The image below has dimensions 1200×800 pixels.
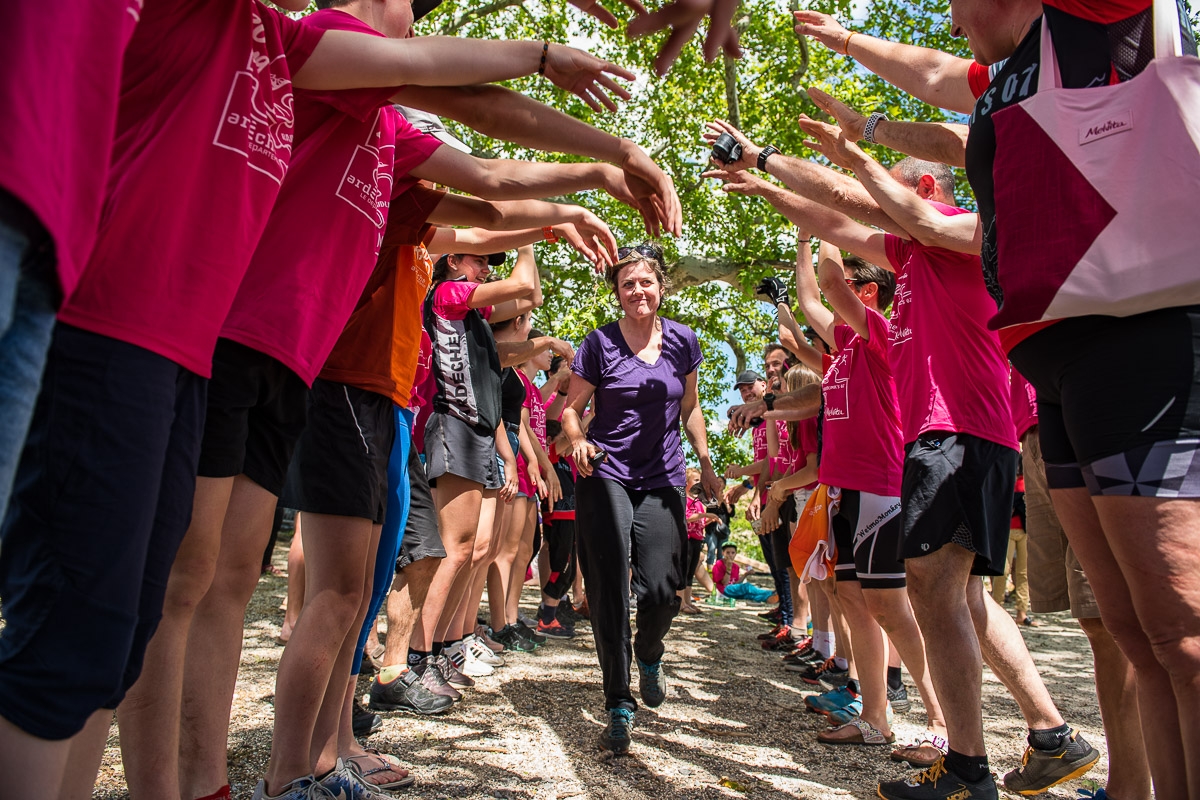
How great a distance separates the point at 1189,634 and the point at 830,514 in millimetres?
2854

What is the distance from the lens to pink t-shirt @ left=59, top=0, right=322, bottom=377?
137 centimetres

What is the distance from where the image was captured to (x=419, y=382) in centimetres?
453

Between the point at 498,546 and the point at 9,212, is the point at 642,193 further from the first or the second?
the point at 498,546

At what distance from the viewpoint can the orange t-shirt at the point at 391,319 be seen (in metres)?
2.68

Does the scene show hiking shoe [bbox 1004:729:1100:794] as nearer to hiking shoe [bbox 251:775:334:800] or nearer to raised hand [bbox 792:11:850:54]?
hiking shoe [bbox 251:775:334:800]

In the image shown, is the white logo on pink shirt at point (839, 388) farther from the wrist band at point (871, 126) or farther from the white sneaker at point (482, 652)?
the white sneaker at point (482, 652)

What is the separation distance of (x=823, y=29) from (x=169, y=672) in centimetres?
322

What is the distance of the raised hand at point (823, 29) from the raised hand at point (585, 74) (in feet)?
5.46

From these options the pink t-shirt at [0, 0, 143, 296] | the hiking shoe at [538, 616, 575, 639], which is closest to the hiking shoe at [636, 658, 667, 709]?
the hiking shoe at [538, 616, 575, 639]

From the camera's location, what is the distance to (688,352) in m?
4.72

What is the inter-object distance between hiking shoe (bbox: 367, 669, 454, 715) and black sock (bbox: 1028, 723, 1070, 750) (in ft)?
8.35

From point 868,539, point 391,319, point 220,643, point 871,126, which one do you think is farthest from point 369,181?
point 868,539

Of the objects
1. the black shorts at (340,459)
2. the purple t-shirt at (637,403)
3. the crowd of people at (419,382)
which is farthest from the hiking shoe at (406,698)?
the black shorts at (340,459)

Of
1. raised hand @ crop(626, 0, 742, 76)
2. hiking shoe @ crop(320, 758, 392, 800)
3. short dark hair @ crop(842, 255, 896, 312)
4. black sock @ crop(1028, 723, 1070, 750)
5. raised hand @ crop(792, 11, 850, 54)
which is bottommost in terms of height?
hiking shoe @ crop(320, 758, 392, 800)
